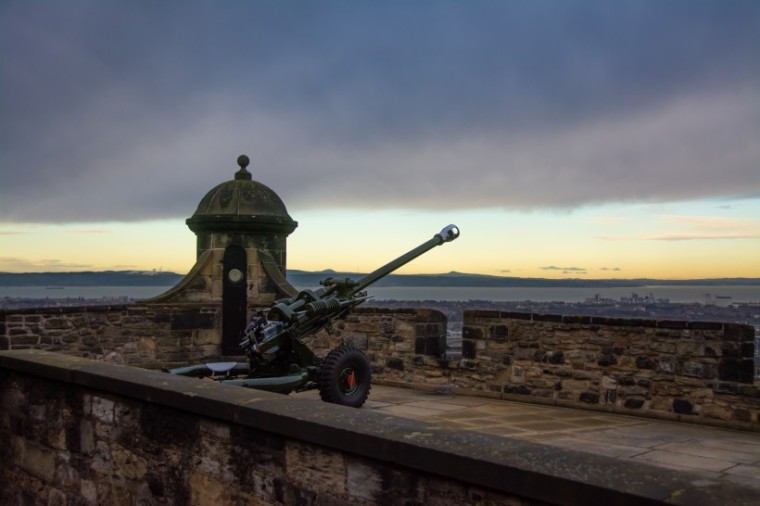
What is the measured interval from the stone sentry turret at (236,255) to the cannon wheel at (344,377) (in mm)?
4305

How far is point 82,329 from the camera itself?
9.98 m

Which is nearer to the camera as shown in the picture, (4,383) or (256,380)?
(4,383)

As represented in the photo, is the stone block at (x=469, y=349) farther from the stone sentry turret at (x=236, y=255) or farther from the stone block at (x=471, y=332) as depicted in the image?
the stone sentry turret at (x=236, y=255)

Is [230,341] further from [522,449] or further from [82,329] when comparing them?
[522,449]

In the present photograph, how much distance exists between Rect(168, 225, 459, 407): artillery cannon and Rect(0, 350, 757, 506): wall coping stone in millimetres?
2365

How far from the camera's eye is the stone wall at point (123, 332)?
949 centimetres

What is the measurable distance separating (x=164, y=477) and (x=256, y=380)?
2199 mm

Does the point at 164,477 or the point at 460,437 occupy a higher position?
the point at 460,437

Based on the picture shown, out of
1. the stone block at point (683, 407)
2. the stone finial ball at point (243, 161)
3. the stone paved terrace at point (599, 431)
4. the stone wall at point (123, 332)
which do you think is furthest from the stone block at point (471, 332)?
the stone finial ball at point (243, 161)

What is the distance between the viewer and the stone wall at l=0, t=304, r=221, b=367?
949 centimetres

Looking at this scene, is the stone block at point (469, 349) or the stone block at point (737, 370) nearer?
the stone block at point (737, 370)

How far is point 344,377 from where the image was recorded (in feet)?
23.2

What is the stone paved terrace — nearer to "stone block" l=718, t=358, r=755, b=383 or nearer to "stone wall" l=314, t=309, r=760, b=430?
"stone wall" l=314, t=309, r=760, b=430

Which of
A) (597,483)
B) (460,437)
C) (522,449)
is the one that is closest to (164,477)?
(460,437)
